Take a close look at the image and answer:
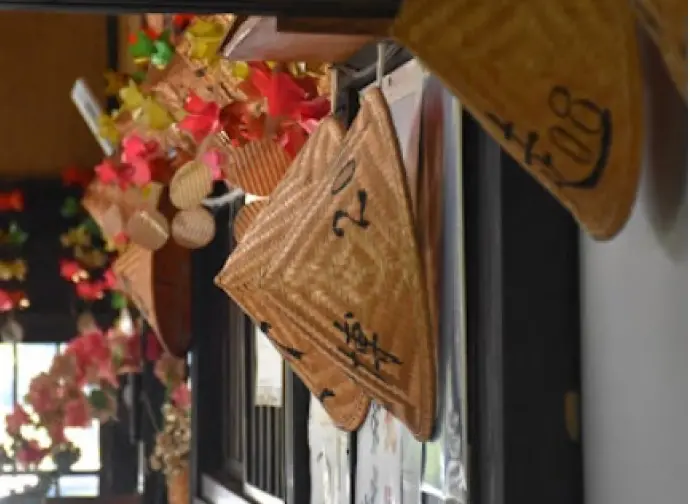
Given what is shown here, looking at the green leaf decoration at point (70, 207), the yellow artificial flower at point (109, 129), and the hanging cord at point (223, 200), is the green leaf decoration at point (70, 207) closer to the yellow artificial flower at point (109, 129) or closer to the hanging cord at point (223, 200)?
the yellow artificial flower at point (109, 129)

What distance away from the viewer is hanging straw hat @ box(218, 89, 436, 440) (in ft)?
3.49

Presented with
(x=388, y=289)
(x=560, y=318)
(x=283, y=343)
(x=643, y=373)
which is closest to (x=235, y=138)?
(x=283, y=343)

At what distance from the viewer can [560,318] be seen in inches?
38.2

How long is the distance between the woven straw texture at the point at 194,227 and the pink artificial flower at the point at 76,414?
3.88 feet

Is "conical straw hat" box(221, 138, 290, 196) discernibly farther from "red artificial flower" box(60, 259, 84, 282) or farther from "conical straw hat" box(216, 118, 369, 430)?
"red artificial flower" box(60, 259, 84, 282)

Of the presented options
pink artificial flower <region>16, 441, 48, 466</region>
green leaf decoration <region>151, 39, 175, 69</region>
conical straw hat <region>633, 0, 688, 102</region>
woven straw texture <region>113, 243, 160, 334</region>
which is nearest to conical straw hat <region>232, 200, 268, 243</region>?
green leaf decoration <region>151, 39, 175, 69</region>

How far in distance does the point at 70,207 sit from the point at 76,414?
1099 mm

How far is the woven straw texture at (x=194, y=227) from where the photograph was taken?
1975mm

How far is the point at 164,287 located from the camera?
2.57 m

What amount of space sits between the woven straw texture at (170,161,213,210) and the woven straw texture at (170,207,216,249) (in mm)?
97

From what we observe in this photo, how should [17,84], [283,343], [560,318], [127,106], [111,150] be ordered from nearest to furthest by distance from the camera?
[560,318]
[283,343]
[127,106]
[111,150]
[17,84]

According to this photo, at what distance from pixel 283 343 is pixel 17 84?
3.00 metres

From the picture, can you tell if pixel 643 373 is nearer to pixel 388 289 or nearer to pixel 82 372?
pixel 388 289

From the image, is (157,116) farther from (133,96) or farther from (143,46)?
(143,46)
